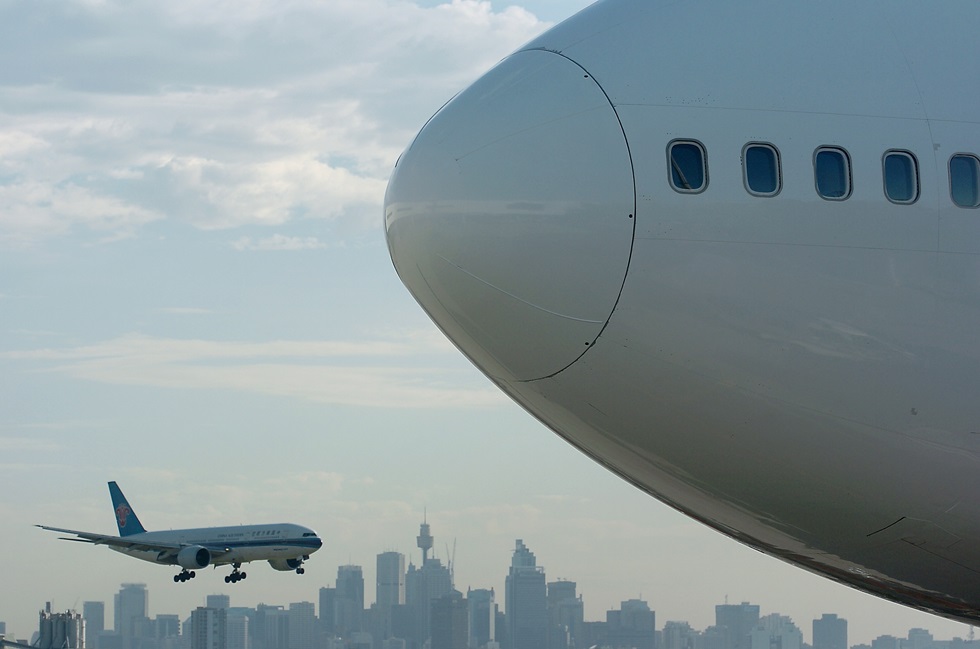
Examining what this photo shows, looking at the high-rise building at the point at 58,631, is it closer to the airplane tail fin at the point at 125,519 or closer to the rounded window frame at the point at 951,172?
the airplane tail fin at the point at 125,519

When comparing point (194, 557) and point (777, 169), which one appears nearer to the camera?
point (777, 169)

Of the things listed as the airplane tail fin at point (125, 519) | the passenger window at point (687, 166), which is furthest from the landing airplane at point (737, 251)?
the airplane tail fin at point (125, 519)

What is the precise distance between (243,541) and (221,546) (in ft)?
5.95

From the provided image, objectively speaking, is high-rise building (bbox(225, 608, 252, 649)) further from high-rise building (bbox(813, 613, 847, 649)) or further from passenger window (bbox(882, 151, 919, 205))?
passenger window (bbox(882, 151, 919, 205))

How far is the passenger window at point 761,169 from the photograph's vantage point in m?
5.94

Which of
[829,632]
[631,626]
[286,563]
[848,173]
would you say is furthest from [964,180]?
[631,626]

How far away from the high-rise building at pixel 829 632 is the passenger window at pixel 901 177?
11813 centimetres

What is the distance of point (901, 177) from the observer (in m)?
6.12

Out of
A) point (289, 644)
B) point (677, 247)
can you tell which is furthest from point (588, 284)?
point (289, 644)

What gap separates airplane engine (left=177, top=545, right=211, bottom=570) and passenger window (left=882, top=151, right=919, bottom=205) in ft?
255

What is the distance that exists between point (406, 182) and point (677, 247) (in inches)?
50.3

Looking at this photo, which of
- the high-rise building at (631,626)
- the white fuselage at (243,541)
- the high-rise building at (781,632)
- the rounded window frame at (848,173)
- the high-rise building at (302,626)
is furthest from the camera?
the high-rise building at (302,626)

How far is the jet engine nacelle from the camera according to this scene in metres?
78.6

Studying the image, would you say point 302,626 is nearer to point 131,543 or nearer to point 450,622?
point 450,622
